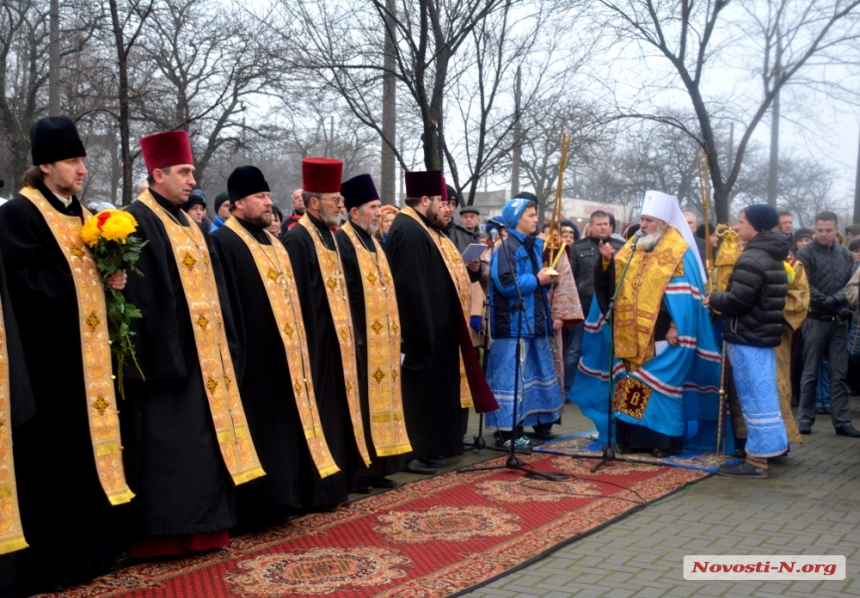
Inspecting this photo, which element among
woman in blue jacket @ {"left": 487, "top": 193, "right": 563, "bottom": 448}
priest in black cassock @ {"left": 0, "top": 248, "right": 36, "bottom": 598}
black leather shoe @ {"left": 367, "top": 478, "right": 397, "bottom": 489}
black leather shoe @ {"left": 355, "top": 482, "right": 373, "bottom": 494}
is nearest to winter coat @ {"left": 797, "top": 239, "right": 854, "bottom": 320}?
woman in blue jacket @ {"left": 487, "top": 193, "right": 563, "bottom": 448}

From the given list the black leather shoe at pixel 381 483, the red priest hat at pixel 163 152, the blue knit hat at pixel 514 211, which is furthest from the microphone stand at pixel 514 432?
the red priest hat at pixel 163 152

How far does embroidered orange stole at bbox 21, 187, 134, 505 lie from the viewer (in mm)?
4648

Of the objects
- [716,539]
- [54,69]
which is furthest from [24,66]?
[716,539]

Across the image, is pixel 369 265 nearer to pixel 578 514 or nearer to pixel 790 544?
pixel 578 514

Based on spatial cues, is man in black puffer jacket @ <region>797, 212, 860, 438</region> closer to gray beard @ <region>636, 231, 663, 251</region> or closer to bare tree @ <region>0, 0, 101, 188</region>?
gray beard @ <region>636, 231, 663, 251</region>

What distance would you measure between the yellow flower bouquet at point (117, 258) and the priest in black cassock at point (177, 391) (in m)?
0.10

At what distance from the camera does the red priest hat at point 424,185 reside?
7.58 meters

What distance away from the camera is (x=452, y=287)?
7.62m

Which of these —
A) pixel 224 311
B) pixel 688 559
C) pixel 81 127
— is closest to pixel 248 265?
pixel 224 311

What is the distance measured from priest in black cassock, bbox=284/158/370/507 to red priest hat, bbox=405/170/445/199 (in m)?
1.20

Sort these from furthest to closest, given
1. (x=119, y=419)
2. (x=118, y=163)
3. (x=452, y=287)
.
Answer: (x=118, y=163)
(x=452, y=287)
(x=119, y=419)

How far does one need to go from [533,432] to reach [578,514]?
3.08m

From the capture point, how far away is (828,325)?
378 inches

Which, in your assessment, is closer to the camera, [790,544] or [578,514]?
[790,544]
